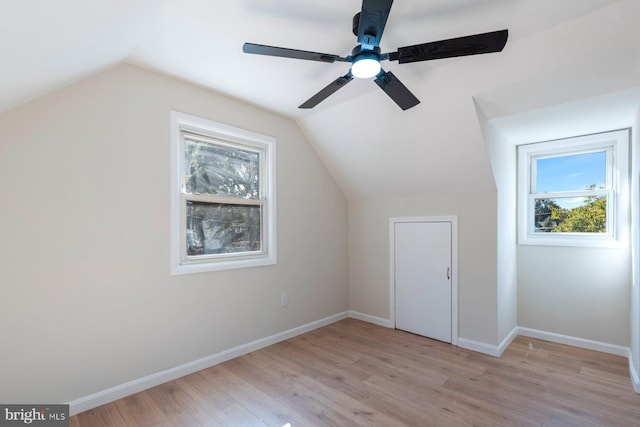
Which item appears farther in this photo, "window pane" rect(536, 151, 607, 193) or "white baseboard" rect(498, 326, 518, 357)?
"window pane" rect(536, 151, 607, 193)

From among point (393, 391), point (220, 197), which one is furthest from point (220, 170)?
A: point (393, 391)

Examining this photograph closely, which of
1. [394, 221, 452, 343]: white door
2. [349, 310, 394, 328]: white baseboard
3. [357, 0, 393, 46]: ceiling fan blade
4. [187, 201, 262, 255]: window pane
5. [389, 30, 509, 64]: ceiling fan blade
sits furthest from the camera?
[349, 310, 394, 328]: white baseboard

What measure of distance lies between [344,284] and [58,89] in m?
3.46

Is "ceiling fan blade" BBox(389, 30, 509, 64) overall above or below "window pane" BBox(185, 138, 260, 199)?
above

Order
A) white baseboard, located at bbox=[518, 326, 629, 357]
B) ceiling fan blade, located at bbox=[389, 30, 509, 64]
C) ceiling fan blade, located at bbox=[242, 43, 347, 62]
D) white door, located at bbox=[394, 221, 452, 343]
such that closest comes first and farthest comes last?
ceiling fan blade, located at bbox=[389, 30, 509, 64] → ceiling fan blade, located at bbox=[242, 43, 347, 62] → white baseboard, located at bbox=[518, 326, 629, 357] → white door, located at bbox=[394, 221, 452, 343]

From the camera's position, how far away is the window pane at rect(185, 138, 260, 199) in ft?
8.93

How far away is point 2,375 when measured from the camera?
1.80 meters

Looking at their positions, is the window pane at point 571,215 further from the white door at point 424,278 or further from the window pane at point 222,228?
the window pane at point 222,228

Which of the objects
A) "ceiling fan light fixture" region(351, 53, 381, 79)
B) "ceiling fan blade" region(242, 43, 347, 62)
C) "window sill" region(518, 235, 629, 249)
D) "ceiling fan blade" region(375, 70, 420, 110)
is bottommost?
"window sill" region(518, 235, 629, 249)

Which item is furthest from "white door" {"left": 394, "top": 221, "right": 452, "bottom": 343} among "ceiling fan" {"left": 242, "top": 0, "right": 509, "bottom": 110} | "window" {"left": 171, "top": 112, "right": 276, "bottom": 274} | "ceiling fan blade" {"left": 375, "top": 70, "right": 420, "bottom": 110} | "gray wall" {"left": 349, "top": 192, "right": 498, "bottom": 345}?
"ceiling fan" {"left": 242, "top": 0, "right": 509, "bottom": 110}

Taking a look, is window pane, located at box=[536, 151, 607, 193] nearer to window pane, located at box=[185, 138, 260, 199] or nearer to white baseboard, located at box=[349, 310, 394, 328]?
white baseboard, located at box=[349, 310, 394, 328]

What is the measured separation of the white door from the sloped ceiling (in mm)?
740

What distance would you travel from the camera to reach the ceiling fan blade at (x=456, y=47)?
1420 mm

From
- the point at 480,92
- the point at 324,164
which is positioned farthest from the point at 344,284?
the point at 480,92
